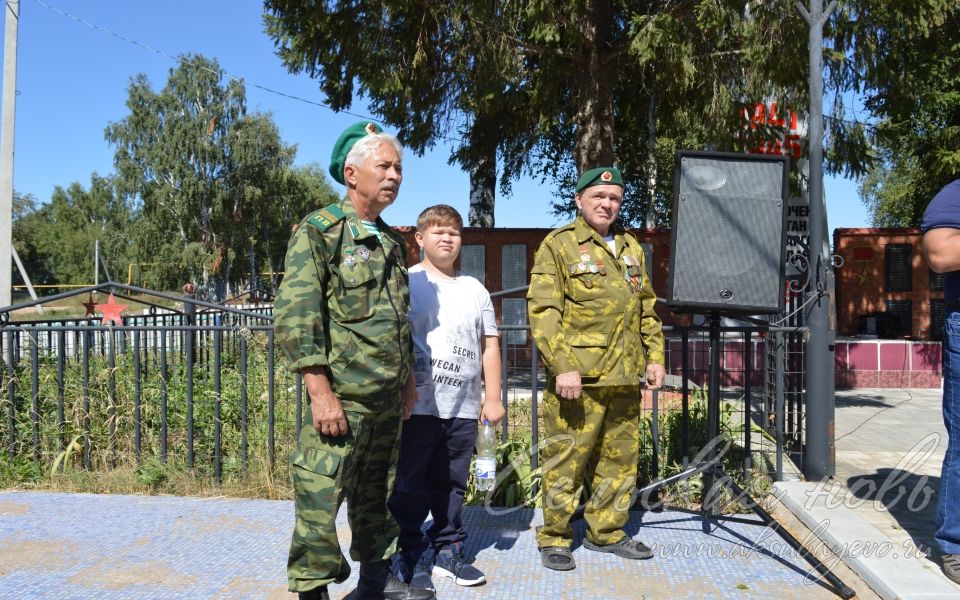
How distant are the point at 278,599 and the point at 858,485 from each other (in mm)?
3585

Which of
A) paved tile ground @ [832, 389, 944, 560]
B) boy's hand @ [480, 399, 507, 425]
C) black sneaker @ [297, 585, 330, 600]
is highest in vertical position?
boy's hand @ [480, 399, 507, 425]

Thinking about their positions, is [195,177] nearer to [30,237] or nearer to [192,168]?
[192,168]

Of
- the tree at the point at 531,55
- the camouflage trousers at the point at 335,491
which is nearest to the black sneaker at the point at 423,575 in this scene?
the camouflage trousers at the point at 335,491

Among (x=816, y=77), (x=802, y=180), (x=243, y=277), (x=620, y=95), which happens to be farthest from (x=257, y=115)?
(x=816, y=77)

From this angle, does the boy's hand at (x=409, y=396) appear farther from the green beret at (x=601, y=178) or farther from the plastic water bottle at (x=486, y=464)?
the green beret at (x=601, y=178)

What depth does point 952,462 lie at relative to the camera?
126 inches

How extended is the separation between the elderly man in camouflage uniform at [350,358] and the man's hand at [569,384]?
2.48 feet

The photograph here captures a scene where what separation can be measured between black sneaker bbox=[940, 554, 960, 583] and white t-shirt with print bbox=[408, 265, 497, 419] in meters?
2.09

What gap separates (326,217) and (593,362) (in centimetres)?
141

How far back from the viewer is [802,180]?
28.6 feet

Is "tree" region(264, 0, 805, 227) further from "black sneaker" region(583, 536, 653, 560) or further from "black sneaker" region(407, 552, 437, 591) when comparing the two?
"black sneaker" region(407, 552, 437, 591)

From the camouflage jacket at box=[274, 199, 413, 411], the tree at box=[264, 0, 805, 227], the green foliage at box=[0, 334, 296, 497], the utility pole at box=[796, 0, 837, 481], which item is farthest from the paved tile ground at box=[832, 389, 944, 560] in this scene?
the tree at box=[264, 0, 805, 227]

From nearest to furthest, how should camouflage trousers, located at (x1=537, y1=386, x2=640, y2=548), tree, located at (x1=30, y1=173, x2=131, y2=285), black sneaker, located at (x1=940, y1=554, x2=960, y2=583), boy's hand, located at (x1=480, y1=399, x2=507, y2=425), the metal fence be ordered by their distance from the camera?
black sneaker, located at (x1=940, y1=554, x2=960, y2=583), boy's hand, located at (x1=480, y1=399, x2=507, y2=425), camouflage trousers, located at (x1=537, y1=386, x2=640, y2=548), the metal fence, tree, located at (x1=30, y1=173, x2=131, y2=285)

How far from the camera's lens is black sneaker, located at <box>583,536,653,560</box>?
3.48m
